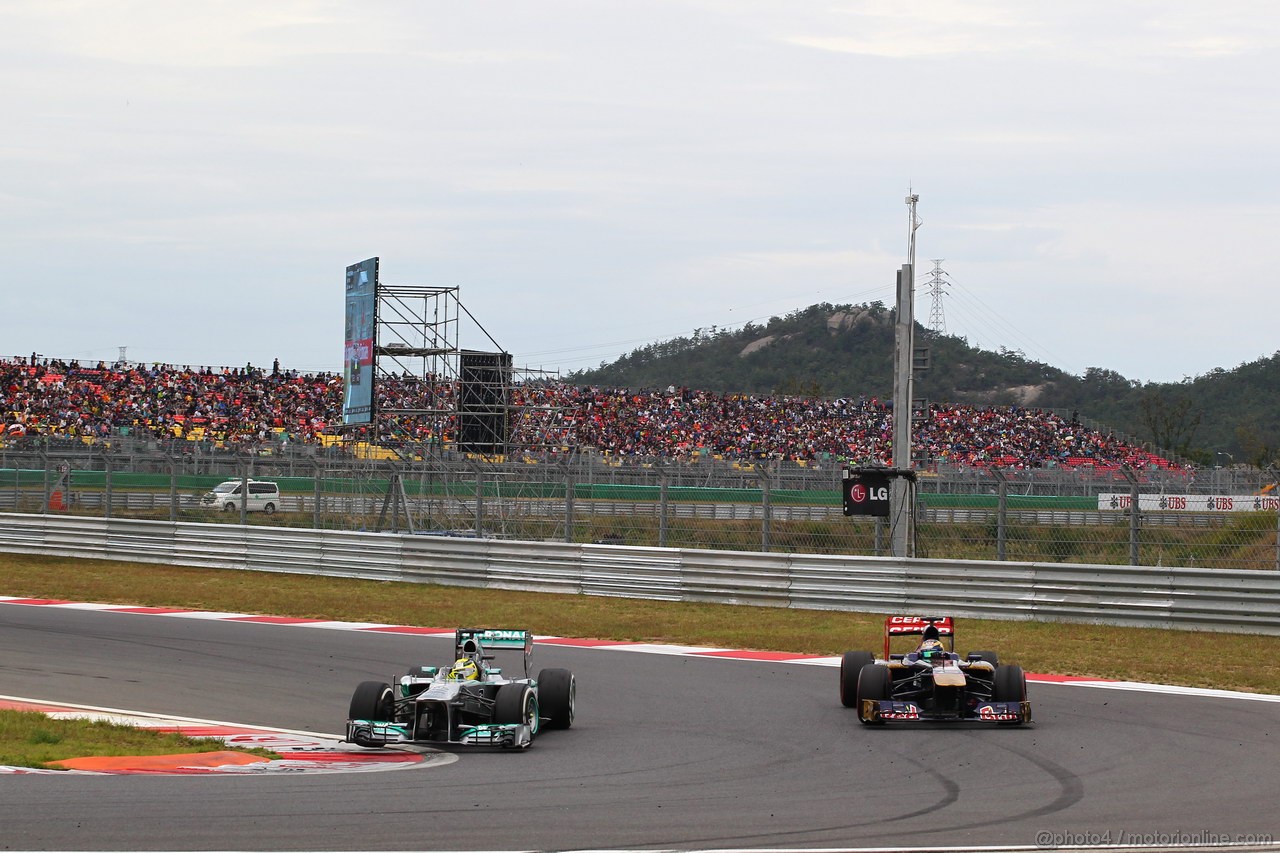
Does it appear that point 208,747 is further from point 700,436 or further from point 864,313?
point 864,313

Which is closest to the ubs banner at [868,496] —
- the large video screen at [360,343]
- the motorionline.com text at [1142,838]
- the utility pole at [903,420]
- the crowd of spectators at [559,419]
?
the utility pole at [903,420]

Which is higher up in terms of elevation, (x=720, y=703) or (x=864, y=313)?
(x=864, y=313)

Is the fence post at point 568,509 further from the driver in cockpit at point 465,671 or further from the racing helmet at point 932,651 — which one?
the driver in cockpit at point 465,671

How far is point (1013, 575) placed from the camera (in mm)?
17844

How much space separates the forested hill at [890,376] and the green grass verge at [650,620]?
292ft

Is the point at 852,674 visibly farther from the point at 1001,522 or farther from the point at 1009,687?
the point at 1001,522

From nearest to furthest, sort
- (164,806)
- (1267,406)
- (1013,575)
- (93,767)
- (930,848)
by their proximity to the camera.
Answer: (930,848) → (164,806) → (93,767) → (1013,575) → (1267,406)

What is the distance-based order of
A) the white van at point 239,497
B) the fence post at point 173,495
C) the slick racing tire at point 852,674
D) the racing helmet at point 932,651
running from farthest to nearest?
the white van at point 239,497 → the fence post at point 173,495 → the slick racing tire at point 852,674 → the racing helmet at point 932,651

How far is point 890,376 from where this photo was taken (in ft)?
437

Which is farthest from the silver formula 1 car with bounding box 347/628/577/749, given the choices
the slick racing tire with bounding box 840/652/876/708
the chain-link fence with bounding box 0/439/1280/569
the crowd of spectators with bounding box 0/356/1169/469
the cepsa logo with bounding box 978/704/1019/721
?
the crowd of spectators with bounding box 0/356/1169/469

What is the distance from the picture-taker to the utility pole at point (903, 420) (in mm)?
19156

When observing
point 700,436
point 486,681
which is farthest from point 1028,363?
point 486,681

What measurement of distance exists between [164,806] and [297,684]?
5.50m

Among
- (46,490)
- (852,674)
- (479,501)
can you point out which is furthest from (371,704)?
(46,490)
